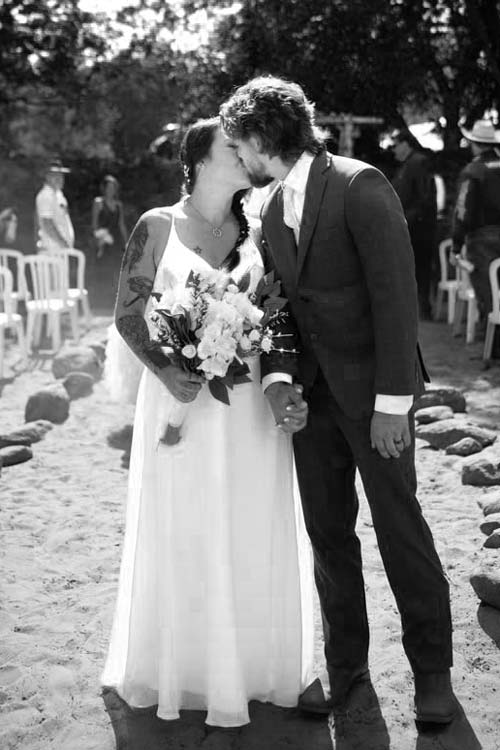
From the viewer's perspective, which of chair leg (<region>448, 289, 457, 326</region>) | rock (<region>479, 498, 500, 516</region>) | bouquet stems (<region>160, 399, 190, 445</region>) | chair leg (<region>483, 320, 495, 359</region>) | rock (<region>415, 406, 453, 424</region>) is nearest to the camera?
bouquet stems (<region>160, 399, 190, 445</region>)

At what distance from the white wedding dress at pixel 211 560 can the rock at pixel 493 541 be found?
5.27 ft

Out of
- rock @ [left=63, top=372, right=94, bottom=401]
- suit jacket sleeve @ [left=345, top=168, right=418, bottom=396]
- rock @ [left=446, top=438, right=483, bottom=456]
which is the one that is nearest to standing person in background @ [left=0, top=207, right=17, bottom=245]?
rock @ [left=63, top=372, right=94, bottom=401]

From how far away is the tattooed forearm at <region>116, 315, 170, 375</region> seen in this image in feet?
9.78

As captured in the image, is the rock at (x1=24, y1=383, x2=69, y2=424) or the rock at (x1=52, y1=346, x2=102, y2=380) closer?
the rock at (x1=24, y1=383, x2=69, y2=424)

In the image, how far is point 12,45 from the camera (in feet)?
58.5

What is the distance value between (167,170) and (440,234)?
22.5 feet

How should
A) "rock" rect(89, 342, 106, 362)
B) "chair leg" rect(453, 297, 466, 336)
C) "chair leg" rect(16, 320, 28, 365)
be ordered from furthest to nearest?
"chair leg" rect(453, 297, 466, 336) < "chair leg" rect(16, 320, 28, 365) < "rock" rect(89, 342, 106, 362)

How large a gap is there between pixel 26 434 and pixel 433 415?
3.08 metres

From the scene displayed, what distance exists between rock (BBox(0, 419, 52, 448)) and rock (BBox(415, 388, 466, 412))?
2956 mm

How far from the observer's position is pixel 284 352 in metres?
2.95

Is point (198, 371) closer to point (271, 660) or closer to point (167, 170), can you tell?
point (271, 660)

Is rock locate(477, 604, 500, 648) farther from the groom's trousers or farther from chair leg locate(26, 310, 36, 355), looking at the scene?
chair leg locate(26, 310, 36, 355)

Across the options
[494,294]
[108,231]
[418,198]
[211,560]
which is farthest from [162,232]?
[108,231]

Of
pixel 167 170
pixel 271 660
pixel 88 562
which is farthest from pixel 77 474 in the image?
pixel 167 170
